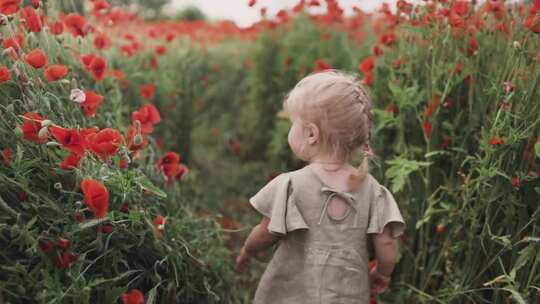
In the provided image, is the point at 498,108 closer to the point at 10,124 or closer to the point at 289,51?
the point at 10,124

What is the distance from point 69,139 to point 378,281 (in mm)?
1239

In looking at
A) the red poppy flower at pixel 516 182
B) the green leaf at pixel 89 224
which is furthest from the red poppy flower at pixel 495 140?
the green leaf at pixel 89 224

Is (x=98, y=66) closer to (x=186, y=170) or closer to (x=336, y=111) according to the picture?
(x=186, y=170)

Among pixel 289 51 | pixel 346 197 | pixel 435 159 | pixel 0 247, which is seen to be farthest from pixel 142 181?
pixel 289 51

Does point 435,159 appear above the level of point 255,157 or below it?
above

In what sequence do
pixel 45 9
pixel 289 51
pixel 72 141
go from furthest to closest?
pixel 289 51
pixel 45 9
pixel 72 141

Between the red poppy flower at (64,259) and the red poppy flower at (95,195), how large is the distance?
0.16 m

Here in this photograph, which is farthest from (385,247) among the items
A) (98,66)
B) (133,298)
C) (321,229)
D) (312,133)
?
(98,66)

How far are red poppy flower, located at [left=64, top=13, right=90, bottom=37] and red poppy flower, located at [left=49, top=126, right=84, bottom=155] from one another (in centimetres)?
87

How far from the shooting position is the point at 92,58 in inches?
101

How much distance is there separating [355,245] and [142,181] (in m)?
0.74

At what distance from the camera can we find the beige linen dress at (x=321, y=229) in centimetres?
210

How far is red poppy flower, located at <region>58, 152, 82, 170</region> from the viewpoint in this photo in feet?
6.35

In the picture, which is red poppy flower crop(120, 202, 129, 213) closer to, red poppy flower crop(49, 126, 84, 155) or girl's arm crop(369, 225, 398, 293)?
red poppy flower crop(49, 126, 84, 155)
